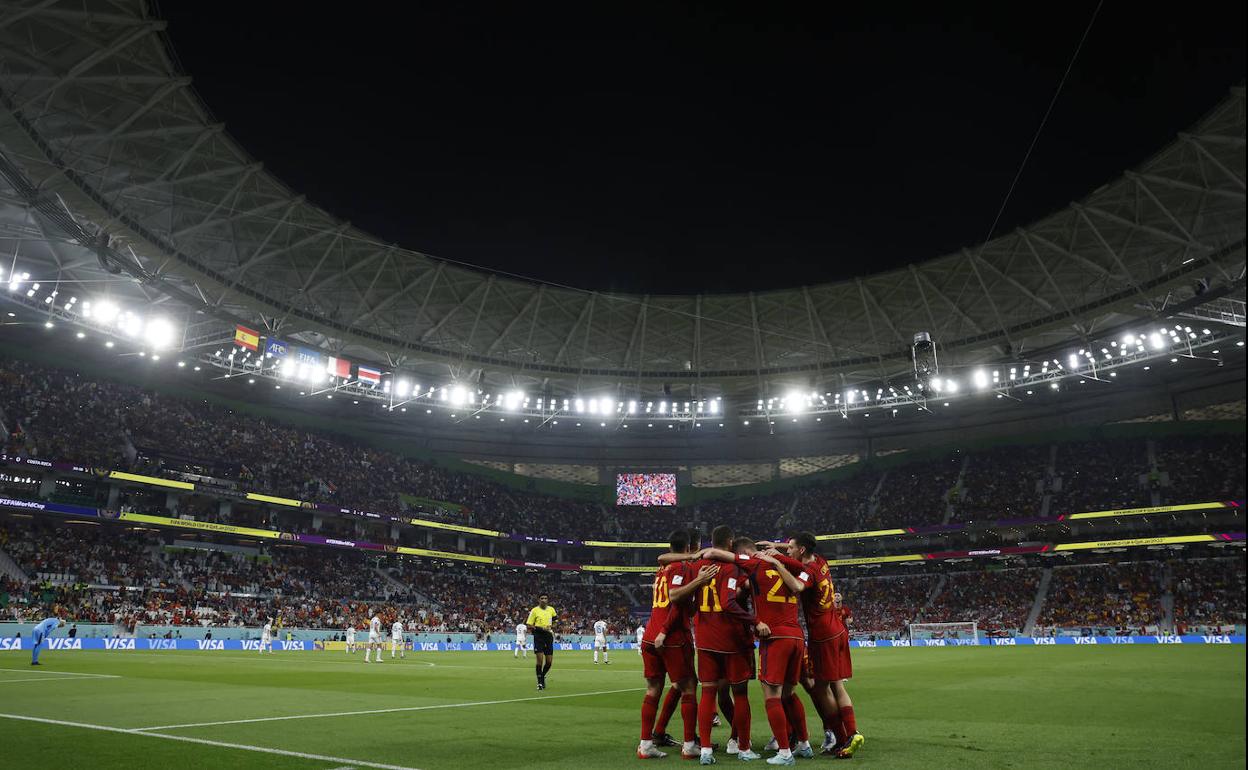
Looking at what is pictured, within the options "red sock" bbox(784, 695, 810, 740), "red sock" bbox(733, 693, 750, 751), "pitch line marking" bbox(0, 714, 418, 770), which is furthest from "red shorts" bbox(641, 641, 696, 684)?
"pitch line marking" bbox(0, 714, 418, 770)

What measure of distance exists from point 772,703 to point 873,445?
64503 millimetres

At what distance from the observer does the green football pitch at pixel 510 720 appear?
7664 millimetres

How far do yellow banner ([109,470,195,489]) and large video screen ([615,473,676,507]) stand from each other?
118 ft

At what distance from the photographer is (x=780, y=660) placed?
7.83 m

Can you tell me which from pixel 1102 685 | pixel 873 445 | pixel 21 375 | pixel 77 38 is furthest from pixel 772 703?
pixel 873 445

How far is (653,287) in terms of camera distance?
43000 mm

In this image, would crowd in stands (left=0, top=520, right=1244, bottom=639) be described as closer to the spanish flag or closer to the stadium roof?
the stadium roof

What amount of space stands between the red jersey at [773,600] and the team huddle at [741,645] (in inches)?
0.4

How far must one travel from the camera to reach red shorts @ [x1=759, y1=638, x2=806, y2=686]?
777 cm

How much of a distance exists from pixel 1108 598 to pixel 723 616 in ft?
170

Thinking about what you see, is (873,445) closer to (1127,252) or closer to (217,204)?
(1127,252)

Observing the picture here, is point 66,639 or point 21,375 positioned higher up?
point 21,375

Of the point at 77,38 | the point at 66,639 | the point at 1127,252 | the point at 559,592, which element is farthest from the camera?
the point at 559,592

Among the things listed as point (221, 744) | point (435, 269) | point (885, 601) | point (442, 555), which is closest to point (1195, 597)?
point (885, 601)
